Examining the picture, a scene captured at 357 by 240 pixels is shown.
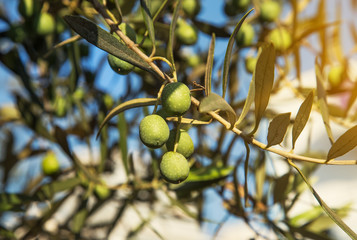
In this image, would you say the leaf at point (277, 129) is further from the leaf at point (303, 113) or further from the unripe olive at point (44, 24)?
the unripe olive at point (44, 24)

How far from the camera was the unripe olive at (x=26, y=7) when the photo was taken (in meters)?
1.05

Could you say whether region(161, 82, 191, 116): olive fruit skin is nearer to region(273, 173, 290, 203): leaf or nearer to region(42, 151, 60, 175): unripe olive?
region(273, 173, 290, 203): leaf

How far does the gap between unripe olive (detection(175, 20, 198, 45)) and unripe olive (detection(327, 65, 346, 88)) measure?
43 centimetres

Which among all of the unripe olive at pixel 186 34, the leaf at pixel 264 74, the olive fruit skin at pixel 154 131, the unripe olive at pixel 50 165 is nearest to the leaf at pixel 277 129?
the leaf at pixel 264 74

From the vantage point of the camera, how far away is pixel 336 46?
135 cm

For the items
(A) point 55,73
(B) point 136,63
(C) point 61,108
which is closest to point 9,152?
(C) point 61,108

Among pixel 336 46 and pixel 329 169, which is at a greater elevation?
pixel 329 169

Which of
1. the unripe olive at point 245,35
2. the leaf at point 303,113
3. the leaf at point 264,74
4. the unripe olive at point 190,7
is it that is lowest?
the leaf at point 264,74

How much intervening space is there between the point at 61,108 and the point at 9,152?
249 millimetres

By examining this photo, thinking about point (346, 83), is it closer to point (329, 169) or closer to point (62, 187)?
point (62, 187)

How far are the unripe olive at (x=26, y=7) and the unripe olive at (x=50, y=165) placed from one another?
1.56ft

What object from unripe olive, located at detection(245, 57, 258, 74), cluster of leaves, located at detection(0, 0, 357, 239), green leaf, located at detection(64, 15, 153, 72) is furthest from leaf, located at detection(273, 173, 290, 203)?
green leaf, located at detection(64, 15, 153, 72)

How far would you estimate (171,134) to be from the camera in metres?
0.63

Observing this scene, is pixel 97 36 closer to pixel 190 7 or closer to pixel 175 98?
pixel 175 98
